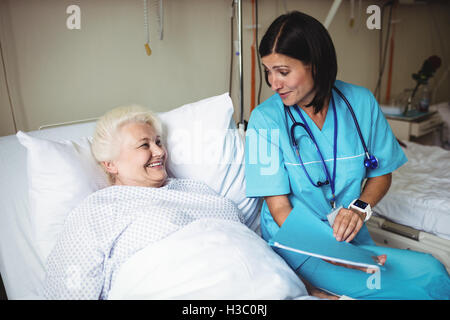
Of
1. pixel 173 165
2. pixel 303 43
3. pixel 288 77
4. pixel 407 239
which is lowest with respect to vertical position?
pixel 407 239

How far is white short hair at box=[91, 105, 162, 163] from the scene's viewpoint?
1.24 meters

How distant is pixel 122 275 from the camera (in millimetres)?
965

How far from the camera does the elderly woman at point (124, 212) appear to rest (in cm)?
97

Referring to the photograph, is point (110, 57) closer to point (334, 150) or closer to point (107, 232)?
point (107, 232)

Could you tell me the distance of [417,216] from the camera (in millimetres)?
1628

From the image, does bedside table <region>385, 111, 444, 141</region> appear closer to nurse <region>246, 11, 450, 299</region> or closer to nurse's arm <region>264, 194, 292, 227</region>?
nurse <region>246, 11, 450, 299</region>

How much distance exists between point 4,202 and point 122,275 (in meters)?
0.57

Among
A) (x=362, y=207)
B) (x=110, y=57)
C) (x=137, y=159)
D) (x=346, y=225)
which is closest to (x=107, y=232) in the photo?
(x=137, y=159)

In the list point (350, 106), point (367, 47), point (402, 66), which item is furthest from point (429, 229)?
point (402, 66)

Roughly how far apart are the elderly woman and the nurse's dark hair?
51cm

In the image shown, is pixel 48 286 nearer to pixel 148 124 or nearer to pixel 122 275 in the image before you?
pixel 122 275

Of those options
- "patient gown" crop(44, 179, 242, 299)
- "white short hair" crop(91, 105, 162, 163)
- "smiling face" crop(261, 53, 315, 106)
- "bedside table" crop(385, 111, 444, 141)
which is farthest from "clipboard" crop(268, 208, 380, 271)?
"bedside table" crop(385, 111, 444, 141)

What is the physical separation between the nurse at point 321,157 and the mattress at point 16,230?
741 mm

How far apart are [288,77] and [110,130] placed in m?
0.63
